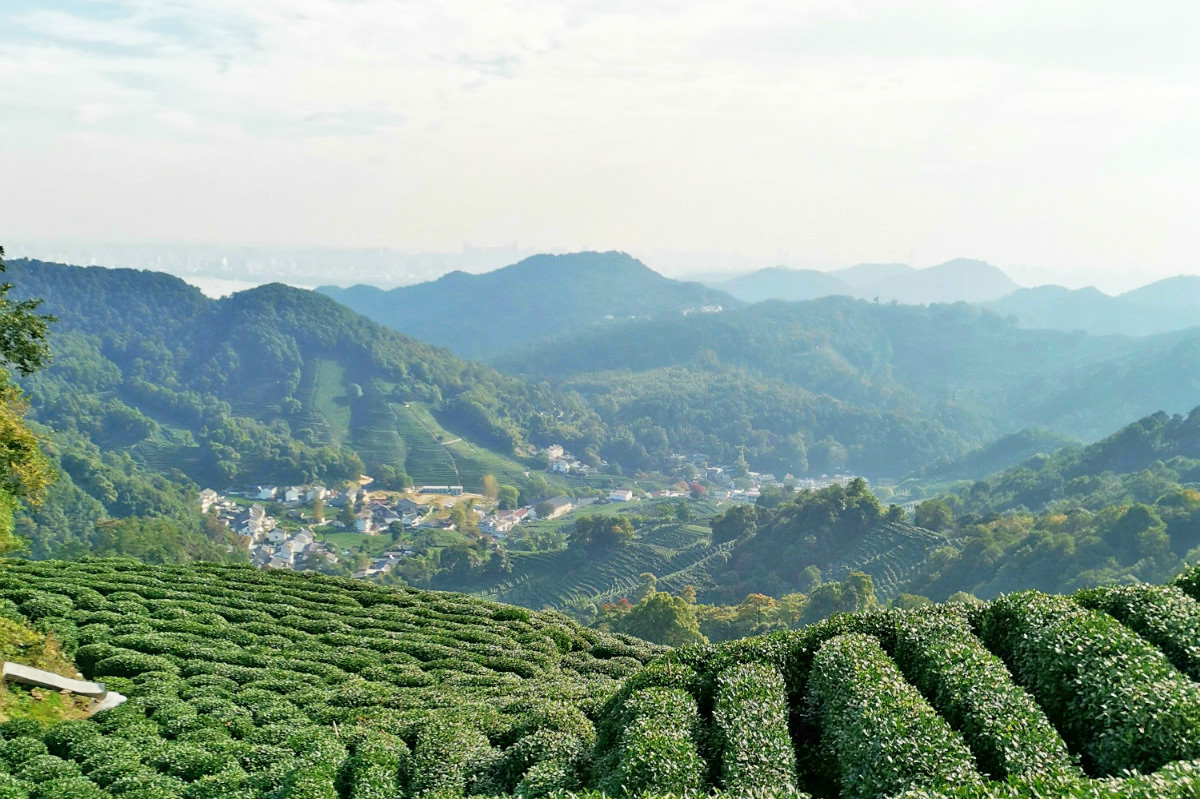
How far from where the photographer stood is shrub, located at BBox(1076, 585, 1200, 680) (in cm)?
1042

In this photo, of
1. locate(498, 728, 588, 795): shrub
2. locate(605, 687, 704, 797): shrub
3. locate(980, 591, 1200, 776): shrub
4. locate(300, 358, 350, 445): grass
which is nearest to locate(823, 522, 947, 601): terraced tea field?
locate(980, 591, 1200, 776): shrub

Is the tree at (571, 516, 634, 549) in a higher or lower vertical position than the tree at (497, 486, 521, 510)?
higher

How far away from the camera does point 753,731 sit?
10.6 m

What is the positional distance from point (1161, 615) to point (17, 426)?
924 inches

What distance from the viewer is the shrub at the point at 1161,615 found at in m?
10.4

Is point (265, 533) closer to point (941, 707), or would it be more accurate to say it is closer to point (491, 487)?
point (491, 487)

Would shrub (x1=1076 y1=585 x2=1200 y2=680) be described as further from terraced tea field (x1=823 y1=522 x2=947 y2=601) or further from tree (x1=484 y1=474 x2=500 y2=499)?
tree (x1=484 y1=474 x2=500 y2=499)

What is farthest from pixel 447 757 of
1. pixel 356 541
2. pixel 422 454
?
pixel 422 454

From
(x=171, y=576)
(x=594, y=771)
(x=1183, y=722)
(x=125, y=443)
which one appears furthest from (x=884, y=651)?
(x=125, y=443)

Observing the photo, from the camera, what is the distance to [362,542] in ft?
328

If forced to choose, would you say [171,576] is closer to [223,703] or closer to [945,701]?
[223,703]

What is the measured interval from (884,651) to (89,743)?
12.6 meters

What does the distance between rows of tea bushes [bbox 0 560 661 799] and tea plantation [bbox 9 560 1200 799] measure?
2.2 inches

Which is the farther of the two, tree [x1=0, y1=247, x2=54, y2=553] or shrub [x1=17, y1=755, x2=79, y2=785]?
tree [x1=0, y1=247, x2=54, y2=553]
